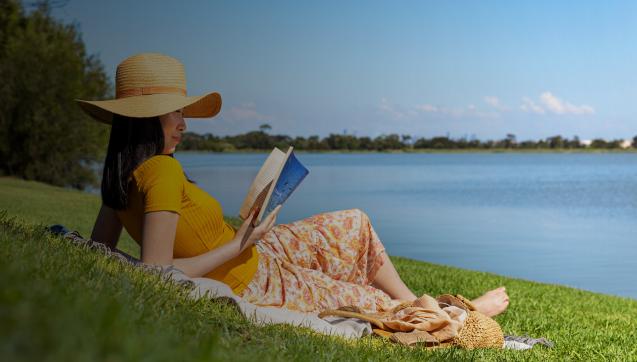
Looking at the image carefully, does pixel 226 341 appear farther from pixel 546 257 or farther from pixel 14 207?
pixel 546 257

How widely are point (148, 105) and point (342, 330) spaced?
1567 millimetres

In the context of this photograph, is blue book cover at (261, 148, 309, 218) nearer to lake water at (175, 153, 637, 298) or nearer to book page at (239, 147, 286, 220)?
book page at (239, 147, 286, 220)

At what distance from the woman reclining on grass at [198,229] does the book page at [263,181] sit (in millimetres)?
111

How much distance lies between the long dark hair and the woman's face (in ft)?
0.09

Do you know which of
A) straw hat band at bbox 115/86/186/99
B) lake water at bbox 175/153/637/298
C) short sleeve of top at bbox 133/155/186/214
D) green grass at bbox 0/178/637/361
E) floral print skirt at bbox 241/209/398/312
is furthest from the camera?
lake water at bbox 175/153/637/298

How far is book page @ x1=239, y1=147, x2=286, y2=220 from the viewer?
4238 millimetres

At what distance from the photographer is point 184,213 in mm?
4336

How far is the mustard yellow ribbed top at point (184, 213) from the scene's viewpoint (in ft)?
13.3

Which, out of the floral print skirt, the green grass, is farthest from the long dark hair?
the floral print skirt

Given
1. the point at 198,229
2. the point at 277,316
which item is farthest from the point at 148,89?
the point at 277,316

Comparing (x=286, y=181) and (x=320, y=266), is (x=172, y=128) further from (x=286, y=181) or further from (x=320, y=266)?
(x=320, y=266)

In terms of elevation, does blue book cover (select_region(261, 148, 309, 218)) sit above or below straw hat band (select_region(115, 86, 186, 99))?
below

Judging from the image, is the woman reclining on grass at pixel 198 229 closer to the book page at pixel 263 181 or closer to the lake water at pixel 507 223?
the book page at pixel 263 181

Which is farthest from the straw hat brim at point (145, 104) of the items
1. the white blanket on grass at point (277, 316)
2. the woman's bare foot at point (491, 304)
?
the woman's bare foot at point (491, 304)
